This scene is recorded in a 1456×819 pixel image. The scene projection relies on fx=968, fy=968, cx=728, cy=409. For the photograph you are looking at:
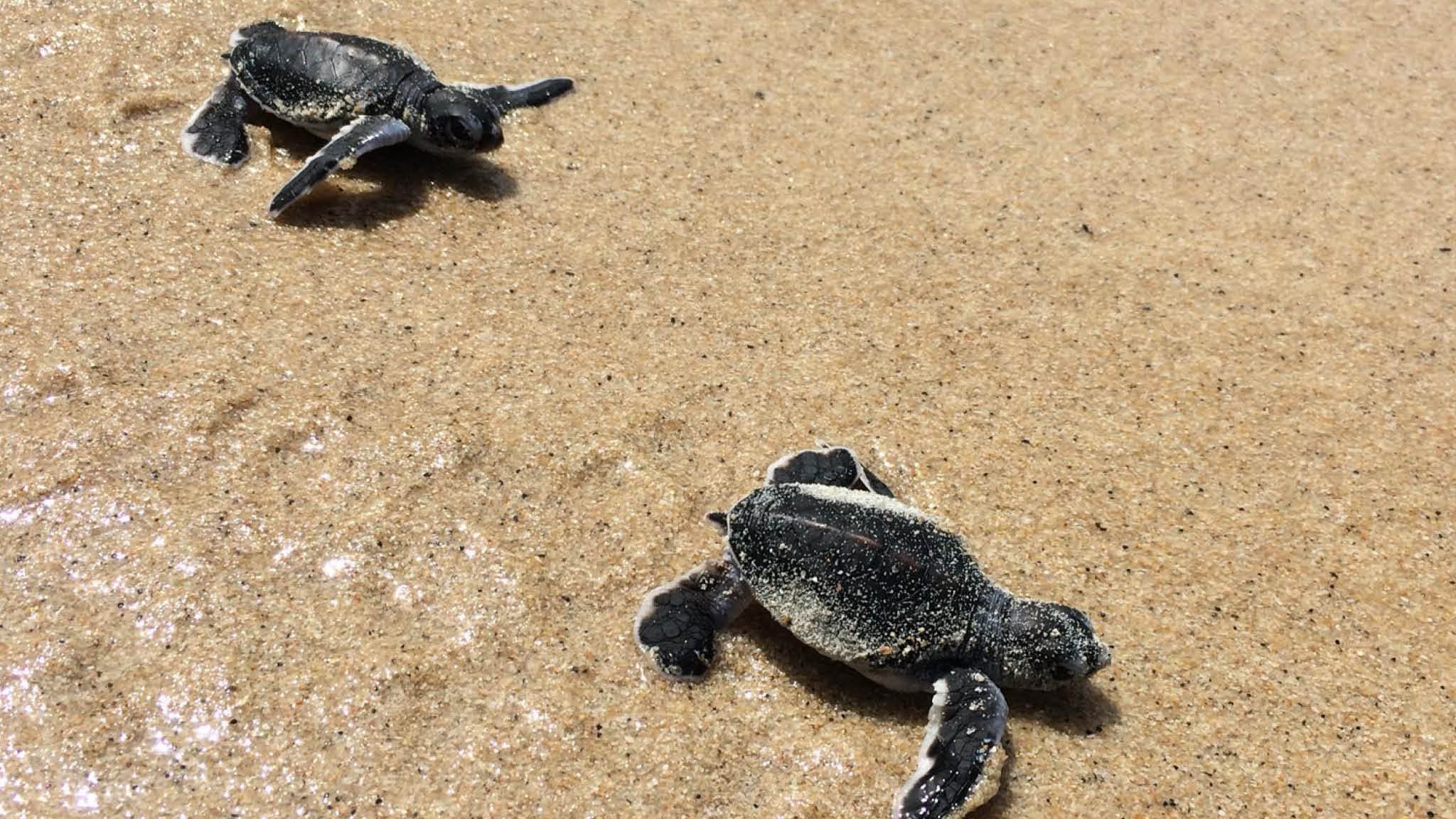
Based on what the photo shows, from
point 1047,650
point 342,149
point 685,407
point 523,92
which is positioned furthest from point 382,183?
point 1047,650

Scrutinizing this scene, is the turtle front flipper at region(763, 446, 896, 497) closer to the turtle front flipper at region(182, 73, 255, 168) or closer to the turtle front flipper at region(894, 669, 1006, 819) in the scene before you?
the turtle front flipper at region(894, 669, 1006, 819)

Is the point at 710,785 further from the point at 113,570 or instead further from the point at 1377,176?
the point at 1377,176

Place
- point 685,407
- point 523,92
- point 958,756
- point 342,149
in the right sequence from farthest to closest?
point 523,92 < point 342,149 < point 685,407 < point 958,756

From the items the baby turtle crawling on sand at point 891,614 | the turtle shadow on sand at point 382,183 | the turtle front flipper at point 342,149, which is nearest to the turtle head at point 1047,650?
the baby turtle crawling on sand at point 891,614

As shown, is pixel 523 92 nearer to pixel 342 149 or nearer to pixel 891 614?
pixel 342 149

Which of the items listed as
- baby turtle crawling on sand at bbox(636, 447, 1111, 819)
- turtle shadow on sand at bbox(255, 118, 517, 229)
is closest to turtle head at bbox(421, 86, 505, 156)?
turtle shadow on sand at bbox(255, 118, 517, 229)

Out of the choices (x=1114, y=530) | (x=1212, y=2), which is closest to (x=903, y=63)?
(x=1212, y=2)
